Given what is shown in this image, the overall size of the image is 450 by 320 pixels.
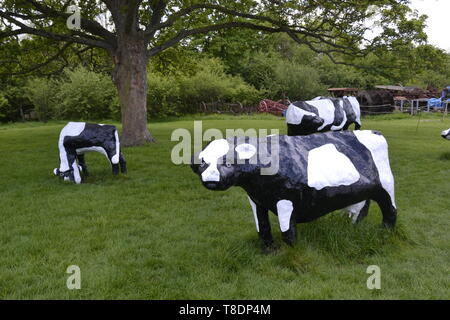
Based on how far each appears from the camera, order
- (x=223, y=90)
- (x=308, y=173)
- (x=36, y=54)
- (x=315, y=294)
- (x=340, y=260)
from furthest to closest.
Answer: (x=223, y=90)
(x=36, y=54)
(x=340, y=260)
(x=308, y=173)
(x=315, y=294)

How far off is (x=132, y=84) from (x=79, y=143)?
16.0ft

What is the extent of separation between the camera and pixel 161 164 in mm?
9547

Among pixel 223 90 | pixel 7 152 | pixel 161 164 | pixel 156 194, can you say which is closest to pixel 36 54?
pixel 7 152

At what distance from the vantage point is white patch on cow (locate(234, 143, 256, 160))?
361cm

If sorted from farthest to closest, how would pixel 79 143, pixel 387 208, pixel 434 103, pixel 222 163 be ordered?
pixel 434 103 < pixel 79 143 < pixel 387 208 < pixel 222 163

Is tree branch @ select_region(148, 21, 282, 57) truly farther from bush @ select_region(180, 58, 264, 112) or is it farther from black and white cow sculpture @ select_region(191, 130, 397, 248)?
bush @ select_region(180, 58, 264, 112)

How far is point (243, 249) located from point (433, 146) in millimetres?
10465

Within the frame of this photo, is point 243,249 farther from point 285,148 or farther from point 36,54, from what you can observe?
point 36,54

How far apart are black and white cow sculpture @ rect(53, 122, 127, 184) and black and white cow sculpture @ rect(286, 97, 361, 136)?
13.8ft

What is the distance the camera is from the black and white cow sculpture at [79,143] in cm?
734

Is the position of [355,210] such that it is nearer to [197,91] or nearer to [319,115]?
[319,115]

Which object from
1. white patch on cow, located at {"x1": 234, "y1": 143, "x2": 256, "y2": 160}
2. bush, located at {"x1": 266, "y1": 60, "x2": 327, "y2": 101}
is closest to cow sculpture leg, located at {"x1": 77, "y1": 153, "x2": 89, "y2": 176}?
white patch on cow, located at {"x1": 234, "y1": 143, "x2": 256, "y2": 160}

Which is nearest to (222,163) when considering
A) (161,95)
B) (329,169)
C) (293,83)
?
(329,169)

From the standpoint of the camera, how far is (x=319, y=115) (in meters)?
9.64
